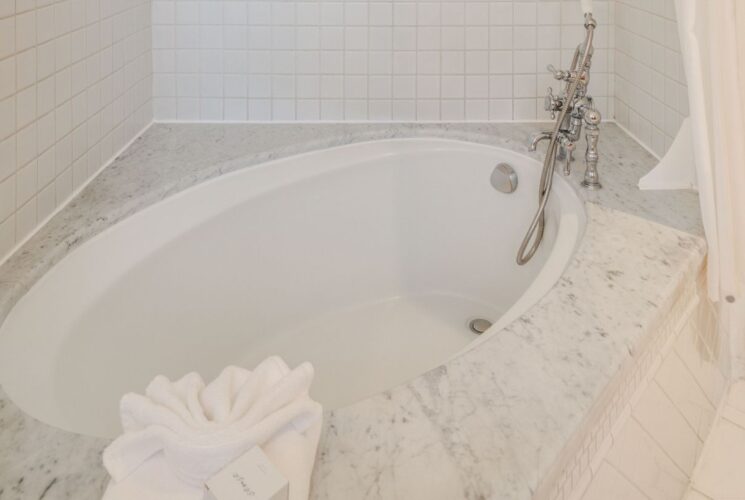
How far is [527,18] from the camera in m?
1.75

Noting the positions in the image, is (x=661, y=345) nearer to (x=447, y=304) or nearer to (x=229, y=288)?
(x=447, y=304)

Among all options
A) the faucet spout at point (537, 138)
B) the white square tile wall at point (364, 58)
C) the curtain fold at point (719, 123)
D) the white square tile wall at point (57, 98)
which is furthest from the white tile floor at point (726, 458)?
the white square tile wall at point (57, 98)

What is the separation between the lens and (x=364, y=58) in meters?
1.76

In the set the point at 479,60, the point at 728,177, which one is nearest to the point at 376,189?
the point at 479,60

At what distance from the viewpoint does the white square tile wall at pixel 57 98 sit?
97cm

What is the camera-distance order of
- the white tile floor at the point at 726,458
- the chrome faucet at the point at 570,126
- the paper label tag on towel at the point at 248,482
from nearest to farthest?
1. the paper label tag on towel at the point at 248,482
2. the white tile floor at the point at 726,458
3. the chrome faucet at the point at 570,126

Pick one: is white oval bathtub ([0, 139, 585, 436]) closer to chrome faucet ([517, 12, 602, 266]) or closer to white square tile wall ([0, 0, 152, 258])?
chrome faucet ([517, 12, 602, 266])

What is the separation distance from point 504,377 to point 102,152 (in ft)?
3.85

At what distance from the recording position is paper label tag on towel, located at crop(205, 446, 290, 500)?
42cm

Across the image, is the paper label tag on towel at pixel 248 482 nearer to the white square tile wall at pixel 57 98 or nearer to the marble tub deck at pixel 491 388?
the marble tub deck at pixel 491 388

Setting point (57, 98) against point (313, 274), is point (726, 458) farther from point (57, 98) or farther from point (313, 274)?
point (57, 98)

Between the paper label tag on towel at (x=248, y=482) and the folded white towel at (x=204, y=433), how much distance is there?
0.04 meters

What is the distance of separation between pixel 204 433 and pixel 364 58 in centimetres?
149

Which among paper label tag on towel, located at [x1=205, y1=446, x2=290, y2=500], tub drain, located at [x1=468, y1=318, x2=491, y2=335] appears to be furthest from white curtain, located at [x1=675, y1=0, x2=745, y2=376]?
paper label tag on towel, located at [x1=205, y1=446, x2=290, y2=500]
